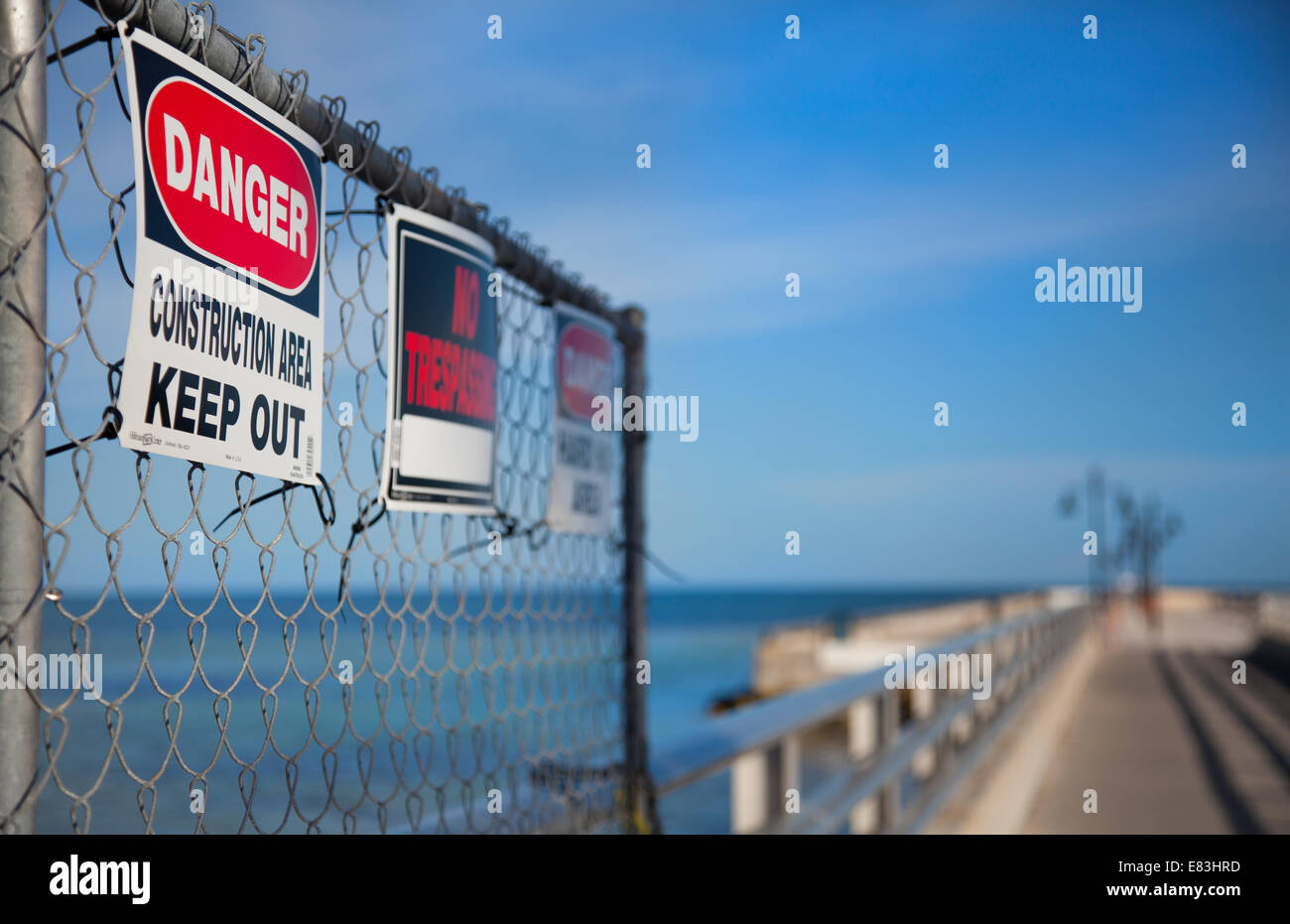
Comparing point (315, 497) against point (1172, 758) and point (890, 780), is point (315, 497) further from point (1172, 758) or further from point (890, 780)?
point (1172, 758)

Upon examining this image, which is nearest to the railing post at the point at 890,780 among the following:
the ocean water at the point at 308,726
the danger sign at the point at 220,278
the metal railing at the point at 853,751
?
the metal railing at the point at 853,751

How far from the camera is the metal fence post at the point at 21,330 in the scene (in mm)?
1282

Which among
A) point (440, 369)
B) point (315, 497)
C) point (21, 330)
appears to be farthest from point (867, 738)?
point (21, 330)

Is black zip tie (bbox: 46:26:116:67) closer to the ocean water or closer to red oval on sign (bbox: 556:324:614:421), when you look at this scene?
the ocean water

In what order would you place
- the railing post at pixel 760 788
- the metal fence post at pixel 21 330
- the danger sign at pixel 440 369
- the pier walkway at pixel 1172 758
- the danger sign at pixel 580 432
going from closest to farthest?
the metal fence post at pixel 21 330, the danger sign at pixel 440 369, the danger sign at pixel 580 432, the railing post at pixel 760 788, the pier walkway at pixel 1172 758

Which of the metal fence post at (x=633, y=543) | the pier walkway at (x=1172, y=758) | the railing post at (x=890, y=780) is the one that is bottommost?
the pier walkway at (x=1172, y=758)

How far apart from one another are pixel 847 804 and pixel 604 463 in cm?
182

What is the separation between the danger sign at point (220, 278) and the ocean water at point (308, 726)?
275mm

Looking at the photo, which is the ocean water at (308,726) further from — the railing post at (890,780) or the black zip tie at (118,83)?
the railing post at (890,780)

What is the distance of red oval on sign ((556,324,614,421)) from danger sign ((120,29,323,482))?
1.18 metres

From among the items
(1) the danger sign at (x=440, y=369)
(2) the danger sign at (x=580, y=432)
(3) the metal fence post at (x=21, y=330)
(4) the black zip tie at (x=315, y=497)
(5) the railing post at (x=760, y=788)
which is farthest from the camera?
(5) the railing post at (x=760, y=788)
